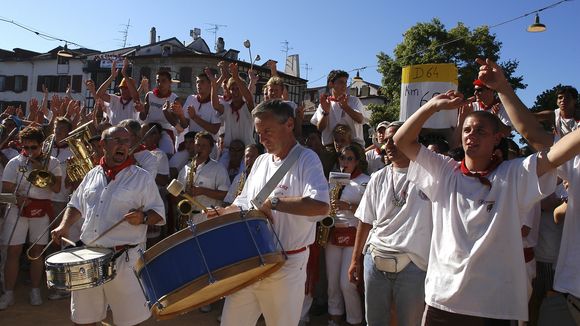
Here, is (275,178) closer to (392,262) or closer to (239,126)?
(392,262)

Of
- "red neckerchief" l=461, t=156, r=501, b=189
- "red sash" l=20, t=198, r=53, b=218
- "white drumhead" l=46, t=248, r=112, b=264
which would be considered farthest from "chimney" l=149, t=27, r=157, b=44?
"red neckerchief" l=461, t=156, r=501, b=189

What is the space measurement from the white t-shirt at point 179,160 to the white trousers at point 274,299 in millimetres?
5117

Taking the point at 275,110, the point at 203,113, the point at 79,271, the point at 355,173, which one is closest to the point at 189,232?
the point at 275,110

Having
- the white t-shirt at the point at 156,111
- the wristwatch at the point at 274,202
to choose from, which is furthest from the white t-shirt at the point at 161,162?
the wristwatch at the point at 274,202

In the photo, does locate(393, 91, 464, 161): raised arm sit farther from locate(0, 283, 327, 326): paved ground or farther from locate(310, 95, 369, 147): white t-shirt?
locate(310, 95, 369, 147): white t-shirt

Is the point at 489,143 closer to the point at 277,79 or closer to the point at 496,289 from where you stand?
the point at 496,289

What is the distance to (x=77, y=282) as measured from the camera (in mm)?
4434

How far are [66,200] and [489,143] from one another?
6921 millimetres

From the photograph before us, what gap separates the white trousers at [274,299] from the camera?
3791 mm

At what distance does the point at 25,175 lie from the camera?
24.3 feet

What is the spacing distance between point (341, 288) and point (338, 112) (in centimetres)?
311

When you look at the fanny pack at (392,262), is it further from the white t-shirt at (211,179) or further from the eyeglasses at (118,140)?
the white t-shirt at (211,179)

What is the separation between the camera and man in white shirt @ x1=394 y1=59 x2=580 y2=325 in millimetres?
2982

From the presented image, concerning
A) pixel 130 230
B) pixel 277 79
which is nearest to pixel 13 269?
pixel 130 230
